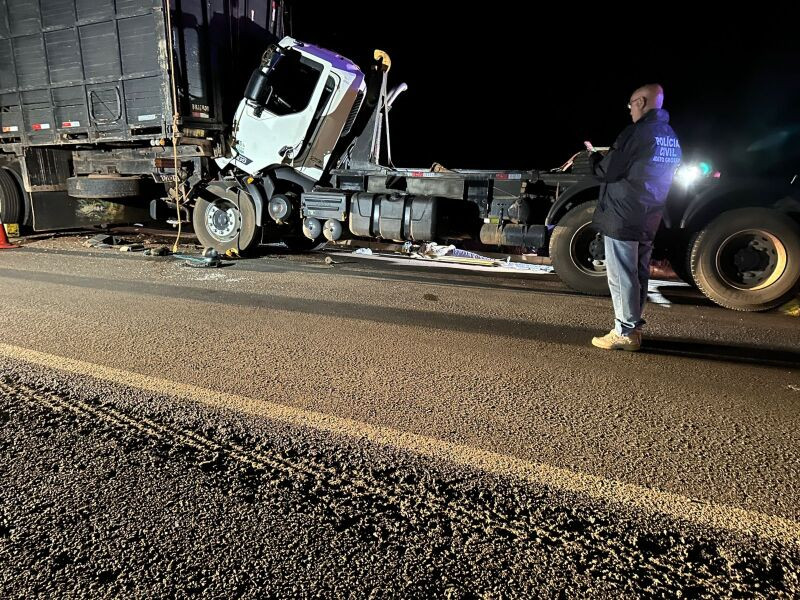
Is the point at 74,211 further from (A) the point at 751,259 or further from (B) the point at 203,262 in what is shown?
(A) the point at 751,259

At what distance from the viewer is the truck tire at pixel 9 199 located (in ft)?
30.9

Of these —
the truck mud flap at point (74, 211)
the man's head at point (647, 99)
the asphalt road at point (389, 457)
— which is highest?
the man's head at point (647, 99)

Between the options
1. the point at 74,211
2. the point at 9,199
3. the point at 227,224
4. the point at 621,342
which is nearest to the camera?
the point at 621,342

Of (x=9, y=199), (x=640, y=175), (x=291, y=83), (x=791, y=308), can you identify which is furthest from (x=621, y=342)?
(x=9, y=199)

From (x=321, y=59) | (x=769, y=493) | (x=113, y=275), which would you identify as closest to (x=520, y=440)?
(x=769, y=493)

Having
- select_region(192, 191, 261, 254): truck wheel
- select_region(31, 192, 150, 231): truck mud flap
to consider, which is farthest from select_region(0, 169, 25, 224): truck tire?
select_region(192, 191, 261, 254): truck wheel

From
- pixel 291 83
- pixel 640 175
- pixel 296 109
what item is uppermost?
pixel 291 83

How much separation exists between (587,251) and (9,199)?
1035 centimetres

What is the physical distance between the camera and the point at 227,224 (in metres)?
8.30

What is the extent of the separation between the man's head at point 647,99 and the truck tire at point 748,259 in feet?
7.48

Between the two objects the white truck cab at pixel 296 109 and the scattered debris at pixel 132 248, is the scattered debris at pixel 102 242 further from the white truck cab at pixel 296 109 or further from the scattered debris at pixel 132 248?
the white truck cab at pixel 296 109

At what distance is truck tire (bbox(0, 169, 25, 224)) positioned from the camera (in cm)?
943

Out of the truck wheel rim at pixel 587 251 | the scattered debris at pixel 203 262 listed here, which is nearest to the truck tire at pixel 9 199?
the scattered debris at pixel 203 262

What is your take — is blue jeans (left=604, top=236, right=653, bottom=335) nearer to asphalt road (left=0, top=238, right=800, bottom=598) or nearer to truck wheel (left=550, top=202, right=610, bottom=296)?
asphalt road (left=0, top=238, right=800, bottom=598)
